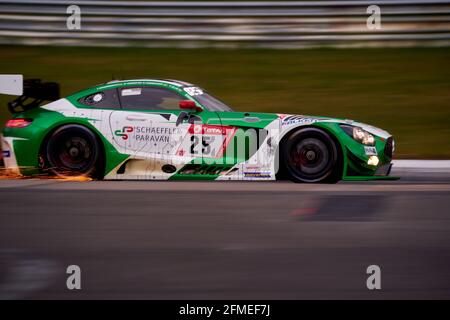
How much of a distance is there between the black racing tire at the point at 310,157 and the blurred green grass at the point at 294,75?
12.2 feet

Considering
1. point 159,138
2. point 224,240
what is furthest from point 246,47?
point 224,240

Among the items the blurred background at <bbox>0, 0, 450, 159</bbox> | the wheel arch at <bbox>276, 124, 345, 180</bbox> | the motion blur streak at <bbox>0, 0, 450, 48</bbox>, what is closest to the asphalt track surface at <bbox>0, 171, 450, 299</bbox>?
the wheel arch at <bbox>276, 124, 345, 180</bbox>

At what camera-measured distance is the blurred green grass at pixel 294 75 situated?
1358cm

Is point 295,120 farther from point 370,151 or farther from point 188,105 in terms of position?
point 188,105

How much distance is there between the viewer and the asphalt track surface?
515cm

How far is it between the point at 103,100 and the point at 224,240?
Result: 13.0 feet

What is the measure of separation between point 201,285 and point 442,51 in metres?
11.2

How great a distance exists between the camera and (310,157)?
942cm

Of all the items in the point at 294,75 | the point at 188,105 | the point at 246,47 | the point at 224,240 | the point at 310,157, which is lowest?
the point at 224,240

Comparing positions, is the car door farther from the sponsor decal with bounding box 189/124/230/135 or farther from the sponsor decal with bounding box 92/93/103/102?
the sponsor decal with bounding box 92/93/103/102

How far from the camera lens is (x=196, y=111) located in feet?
31.4

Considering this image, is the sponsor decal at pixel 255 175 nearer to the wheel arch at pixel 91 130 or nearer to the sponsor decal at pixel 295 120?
the sponsor decal at pixel 295 120
